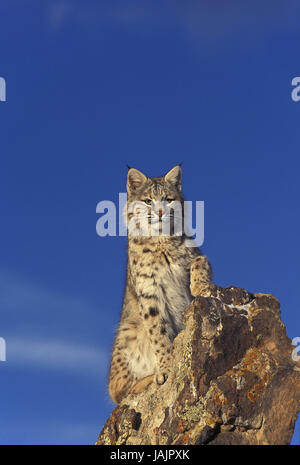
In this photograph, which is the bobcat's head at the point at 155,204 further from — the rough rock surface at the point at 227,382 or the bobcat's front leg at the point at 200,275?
the rough rock surface at the point at 227,382

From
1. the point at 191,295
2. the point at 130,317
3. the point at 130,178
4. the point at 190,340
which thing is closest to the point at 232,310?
the point at 190,340

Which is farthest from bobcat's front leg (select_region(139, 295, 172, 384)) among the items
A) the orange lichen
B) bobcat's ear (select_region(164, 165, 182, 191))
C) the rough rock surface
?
bobcat's ear (select_region(164, 165, 182, 191))

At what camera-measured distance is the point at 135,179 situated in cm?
1434

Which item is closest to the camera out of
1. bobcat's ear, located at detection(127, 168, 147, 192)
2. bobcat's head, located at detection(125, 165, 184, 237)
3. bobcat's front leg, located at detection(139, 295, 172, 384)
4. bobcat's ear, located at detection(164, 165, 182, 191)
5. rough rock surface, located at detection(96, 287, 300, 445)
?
rough rock surface, located at detection(96, 287, 300, 445)

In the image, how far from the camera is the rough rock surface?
9.93 metres

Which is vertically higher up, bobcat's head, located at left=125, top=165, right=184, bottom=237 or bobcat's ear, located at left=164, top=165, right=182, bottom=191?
bobcat's ear, located at left=164, top=165, right=182, bottom=191

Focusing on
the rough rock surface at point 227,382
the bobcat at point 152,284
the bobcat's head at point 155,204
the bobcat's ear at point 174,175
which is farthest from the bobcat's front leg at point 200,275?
the bobcat's ear at point 174,175

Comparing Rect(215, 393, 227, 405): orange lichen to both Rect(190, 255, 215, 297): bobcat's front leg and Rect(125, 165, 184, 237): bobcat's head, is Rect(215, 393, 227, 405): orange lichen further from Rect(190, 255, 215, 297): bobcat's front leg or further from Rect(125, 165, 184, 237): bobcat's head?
Rect(125, 165, 184, 237): bobcat's head

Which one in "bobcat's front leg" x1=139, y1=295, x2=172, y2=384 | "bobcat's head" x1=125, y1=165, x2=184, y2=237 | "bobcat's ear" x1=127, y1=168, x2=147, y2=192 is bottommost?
"bobcat's front leg" x1=139, y1=295, x2=172, y2=384

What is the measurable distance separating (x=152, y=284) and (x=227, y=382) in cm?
352

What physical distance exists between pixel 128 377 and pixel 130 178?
206 inches

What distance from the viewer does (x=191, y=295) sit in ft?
42.4

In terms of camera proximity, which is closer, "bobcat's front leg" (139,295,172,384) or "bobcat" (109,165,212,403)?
"bobcat's front leg" (139,295,172,384)
